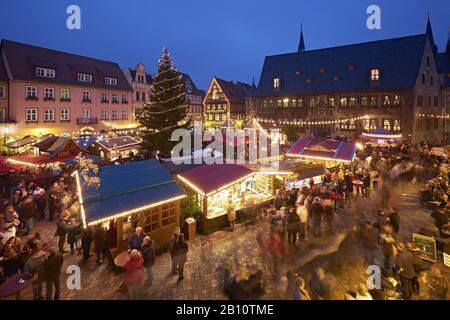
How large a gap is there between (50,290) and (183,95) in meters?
18.2

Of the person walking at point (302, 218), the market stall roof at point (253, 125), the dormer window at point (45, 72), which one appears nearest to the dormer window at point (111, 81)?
the dormer window at point (45, 72)

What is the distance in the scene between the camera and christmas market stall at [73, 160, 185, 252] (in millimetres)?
9016

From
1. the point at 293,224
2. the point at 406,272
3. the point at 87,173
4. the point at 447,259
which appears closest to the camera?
the point at 406,272

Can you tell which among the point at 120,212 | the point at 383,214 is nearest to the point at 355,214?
the point at 383,214

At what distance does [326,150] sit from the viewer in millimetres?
18344

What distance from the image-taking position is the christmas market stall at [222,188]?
11.6 metres

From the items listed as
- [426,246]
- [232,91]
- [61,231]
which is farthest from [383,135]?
[232,91]

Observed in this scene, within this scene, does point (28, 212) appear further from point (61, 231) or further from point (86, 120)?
point (86, 120)

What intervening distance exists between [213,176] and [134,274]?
5956mm

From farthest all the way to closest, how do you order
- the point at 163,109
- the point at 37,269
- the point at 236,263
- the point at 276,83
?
the point at 276,83 → the point at 163,109 → the point at 236,263 → the point at 37,269

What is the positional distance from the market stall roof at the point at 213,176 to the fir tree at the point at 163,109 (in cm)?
950

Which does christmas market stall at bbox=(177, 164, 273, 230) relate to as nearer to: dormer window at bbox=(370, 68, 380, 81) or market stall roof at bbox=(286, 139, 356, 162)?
market stall roof at bbox=(286, 139, 356, 162)

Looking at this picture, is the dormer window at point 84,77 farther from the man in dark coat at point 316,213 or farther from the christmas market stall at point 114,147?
the man in dark coat at point 316,213

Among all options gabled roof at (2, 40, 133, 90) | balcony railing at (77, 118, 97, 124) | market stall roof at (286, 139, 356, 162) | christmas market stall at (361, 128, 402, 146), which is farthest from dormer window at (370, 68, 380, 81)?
balcony railing at (77, 118, 97, 124)
